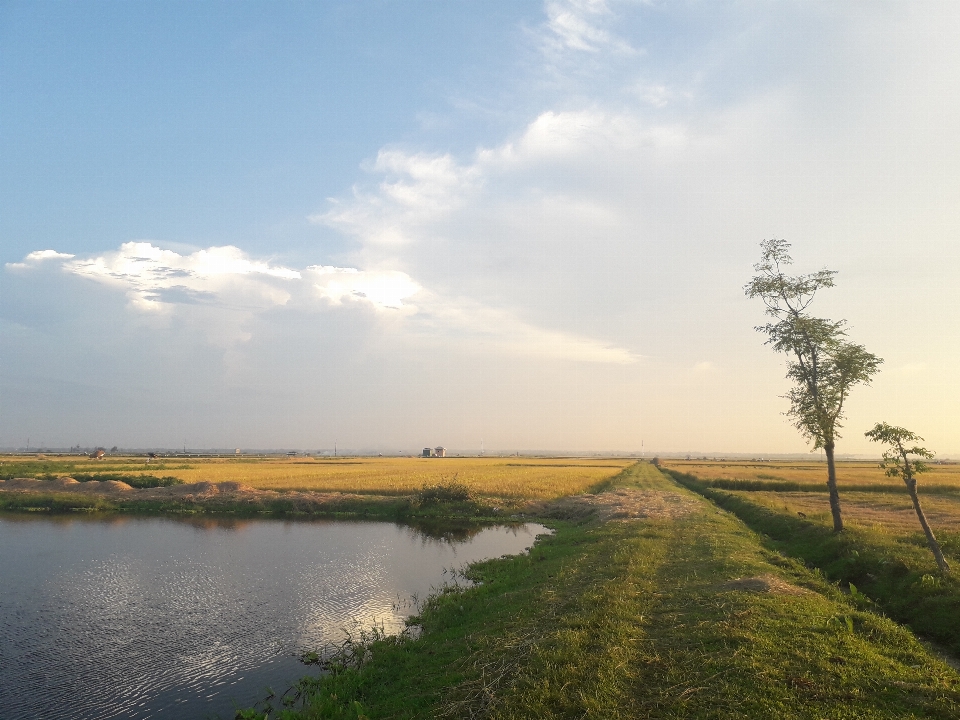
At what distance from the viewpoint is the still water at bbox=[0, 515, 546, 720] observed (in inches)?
516

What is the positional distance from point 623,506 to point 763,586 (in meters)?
25.3

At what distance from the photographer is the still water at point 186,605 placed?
13.1 metres

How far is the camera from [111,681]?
1345 centimetres

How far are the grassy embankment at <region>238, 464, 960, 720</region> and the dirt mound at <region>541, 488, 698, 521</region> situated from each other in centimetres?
1650

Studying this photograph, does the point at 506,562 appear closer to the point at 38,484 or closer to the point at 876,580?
the point at 876,580

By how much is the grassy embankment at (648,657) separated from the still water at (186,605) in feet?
8.34

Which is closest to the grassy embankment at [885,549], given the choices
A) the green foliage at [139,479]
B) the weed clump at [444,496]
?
the weed clump at [444,496]

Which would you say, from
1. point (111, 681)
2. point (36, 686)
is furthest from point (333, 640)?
point (36, 686)

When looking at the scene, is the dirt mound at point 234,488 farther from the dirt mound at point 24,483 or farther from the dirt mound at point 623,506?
the dirt mound at point 623,506

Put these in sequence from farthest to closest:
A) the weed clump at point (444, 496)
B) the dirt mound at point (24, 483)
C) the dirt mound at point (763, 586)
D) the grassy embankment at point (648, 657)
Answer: the dirt mound at point (24, 483) → the weed clump at point (444, 496) → the dirt mound at point (763, 586) → the grassy embankment at point (648, 657)

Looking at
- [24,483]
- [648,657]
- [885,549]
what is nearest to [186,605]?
[648,657]

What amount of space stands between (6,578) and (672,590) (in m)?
28.9

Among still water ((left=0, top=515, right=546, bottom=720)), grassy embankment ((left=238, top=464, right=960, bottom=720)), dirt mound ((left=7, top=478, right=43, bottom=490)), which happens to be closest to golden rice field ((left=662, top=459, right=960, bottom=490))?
grassy embankment ((left=238, top=464, right=960, bottom=720))

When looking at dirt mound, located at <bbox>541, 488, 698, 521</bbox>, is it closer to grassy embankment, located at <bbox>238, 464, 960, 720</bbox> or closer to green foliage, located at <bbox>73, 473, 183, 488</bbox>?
grassy embankment, located at <bbox>238, 464, 960, 720</bbox>
